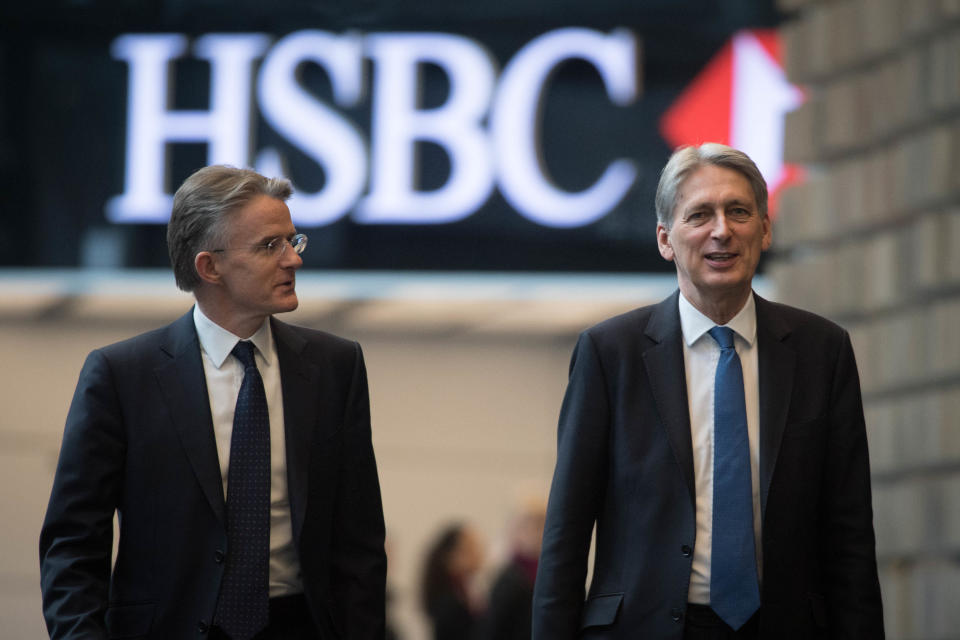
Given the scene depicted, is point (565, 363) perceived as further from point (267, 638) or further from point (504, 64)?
point (267, 638)

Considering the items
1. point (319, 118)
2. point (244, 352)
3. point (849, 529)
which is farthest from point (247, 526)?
point (319, 118)

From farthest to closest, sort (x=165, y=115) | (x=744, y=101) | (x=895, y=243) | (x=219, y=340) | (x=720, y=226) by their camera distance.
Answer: (x=165, y=115) → (x=744, y=101) → (x=895, y=243) → (x=219, y=340) → (x=720, y=226)

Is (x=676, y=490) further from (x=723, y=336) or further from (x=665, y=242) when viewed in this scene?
(x=665, y=242)

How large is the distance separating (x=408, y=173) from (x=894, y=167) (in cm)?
410

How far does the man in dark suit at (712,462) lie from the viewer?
10.2 ft

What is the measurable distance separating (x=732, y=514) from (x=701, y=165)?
30.4 inches

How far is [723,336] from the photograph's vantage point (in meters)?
3.28

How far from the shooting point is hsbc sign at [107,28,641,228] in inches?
383

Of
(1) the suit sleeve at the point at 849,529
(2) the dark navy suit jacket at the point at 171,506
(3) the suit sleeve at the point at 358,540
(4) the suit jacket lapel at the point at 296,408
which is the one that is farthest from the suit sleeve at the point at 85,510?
(1) the suit sleeve at the point at 849,529

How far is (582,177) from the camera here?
9.73m

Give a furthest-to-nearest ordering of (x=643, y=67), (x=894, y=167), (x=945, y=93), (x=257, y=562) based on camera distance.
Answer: (x=643, y=67), (x=894, y=167), (x=945, y=93), (x=257, y=562)

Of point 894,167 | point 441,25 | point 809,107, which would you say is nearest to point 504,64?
point 441,25

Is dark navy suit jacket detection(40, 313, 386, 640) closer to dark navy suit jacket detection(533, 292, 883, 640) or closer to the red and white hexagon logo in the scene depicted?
dark navy suit jacket detection(533, 292, 883, 640)

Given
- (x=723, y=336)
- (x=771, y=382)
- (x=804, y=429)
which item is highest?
(x=723, y=336)
